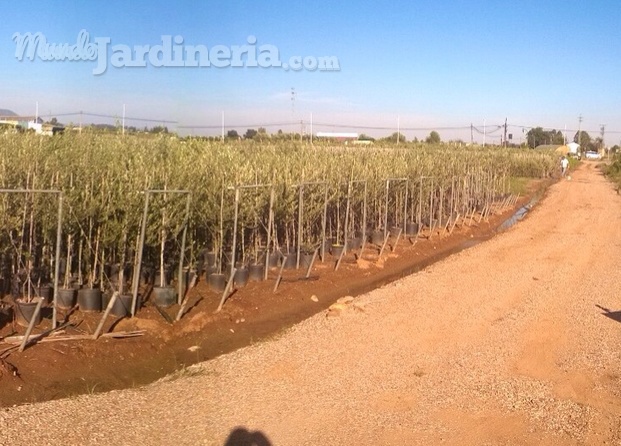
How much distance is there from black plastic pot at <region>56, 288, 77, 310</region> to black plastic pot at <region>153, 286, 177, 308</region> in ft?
4.03

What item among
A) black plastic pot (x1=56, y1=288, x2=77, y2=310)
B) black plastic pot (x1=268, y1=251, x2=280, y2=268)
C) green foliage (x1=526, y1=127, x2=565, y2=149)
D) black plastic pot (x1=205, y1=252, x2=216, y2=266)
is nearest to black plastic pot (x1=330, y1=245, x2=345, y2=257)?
black plastic pot (x1=268, y1=251, x2=280, y2=268)

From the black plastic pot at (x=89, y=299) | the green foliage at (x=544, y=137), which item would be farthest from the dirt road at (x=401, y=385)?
the green foliage at (x=544, y=137)

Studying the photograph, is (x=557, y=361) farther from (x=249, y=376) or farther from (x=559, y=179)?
(x=559, y=179)

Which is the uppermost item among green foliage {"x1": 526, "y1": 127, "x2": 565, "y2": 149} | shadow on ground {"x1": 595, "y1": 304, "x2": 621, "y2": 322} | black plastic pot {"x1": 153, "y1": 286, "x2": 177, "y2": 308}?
green foliage {"x1": 526, "y1": 127, "x2": 565, "y2": 149}

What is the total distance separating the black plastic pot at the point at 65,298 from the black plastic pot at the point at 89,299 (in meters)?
0.11

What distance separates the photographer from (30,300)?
31.7 feet

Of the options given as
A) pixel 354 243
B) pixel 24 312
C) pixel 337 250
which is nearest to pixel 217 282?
pixel 24 312

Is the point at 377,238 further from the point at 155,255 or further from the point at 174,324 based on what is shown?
the point at 174,324

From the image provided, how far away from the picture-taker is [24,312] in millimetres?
9406

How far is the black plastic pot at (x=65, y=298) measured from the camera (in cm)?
1041

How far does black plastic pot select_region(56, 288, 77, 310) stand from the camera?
10.4 meters

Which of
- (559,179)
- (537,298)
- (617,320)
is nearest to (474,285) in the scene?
(537,298)

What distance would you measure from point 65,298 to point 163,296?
143 cm

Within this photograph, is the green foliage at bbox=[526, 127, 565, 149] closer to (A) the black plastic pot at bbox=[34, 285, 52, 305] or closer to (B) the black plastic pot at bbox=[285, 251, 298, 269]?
(B) the black plastic pot at bbox=[285, 251, 298, 269]
